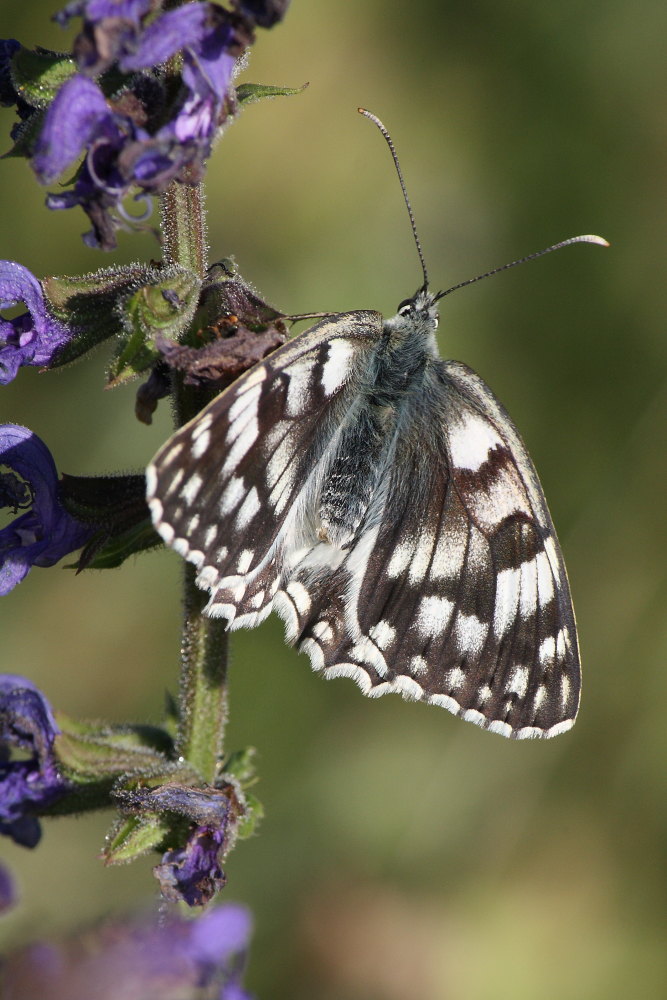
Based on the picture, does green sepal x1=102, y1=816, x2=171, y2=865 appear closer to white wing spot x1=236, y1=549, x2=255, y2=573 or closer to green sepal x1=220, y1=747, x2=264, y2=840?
green sepal x1=220, y1=747, x2=264, y2=840

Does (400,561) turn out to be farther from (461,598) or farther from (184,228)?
(184,228)

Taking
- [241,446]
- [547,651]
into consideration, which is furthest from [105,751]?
[547,651]

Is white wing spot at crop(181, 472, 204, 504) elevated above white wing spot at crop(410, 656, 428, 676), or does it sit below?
above

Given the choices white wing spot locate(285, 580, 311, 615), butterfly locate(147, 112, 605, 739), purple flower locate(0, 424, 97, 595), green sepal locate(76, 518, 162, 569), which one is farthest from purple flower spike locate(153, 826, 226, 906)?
purple flower locate(0, 424, 97, 595)

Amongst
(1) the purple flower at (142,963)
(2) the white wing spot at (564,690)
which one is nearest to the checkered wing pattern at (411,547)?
(2) the white wing spot at (564,690)

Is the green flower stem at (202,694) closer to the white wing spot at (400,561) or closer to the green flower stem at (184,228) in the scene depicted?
the white wing spot at (400,561)

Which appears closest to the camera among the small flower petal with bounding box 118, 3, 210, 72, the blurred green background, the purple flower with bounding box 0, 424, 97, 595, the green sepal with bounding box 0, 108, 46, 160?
the small flower petal with bounding box 118, 3, 210, 72

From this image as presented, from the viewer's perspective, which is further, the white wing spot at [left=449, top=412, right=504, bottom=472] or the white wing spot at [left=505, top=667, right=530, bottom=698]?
the white wing spot at [left=449, top=412, right=504, bottom=472]
